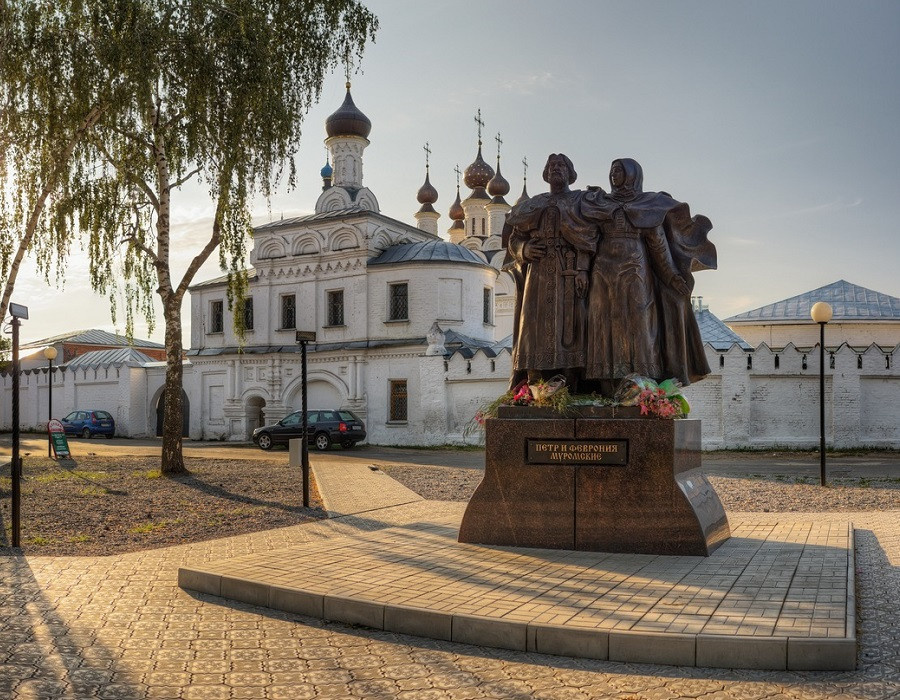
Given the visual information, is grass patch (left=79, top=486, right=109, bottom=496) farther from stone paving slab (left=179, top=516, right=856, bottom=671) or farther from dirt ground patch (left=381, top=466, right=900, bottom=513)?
stone paving slab (left=179, top=516, right=856, bottom=671)

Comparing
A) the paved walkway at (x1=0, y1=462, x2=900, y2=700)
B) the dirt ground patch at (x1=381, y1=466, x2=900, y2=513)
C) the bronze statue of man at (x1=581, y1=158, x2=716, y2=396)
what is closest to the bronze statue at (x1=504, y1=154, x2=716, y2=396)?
the bronze statue of man at (x1=581, y1=158, x2=716, y2=396)

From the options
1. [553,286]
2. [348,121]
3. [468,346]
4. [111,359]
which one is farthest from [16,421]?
[111,359]

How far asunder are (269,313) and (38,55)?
19637 millimetres

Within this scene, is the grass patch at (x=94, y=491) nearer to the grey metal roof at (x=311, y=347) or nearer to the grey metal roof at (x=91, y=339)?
the grey metal roof at (x=311, y=347)

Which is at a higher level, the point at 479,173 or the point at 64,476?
the point at 479,173

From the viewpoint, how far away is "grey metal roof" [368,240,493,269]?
1227 inches

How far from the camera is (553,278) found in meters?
7.75

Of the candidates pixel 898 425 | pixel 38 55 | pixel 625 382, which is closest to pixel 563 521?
pixel 625 382

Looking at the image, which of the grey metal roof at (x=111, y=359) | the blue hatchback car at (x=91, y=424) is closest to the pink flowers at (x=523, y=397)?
the blue hatchback car at (x=91, y=424)

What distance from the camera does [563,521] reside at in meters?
6.91

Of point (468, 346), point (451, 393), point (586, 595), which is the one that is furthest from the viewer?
point (468, 346)

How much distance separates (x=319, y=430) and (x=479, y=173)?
81.0ft

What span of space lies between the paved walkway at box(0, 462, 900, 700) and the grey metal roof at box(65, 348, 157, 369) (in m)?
33.9

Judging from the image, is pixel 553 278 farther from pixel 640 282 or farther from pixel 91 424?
pixel 91 424
